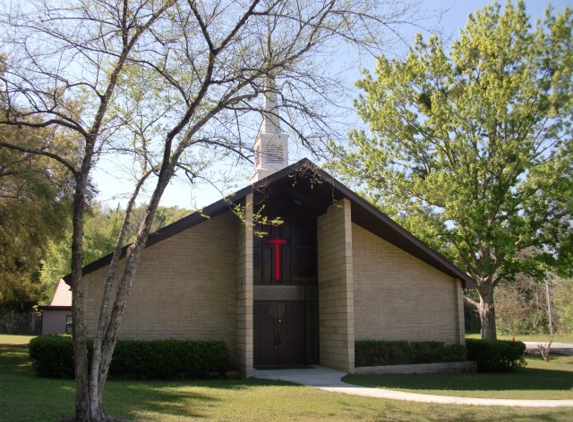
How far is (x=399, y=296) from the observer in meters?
19.0

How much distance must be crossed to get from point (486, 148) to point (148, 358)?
14.9 metres

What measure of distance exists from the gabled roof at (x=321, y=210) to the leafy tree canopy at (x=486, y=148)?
8.57ft

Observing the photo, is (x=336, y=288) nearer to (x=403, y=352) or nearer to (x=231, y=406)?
(x=403, y=352)

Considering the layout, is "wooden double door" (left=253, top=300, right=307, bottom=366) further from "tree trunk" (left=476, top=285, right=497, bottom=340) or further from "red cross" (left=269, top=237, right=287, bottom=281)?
"tree trunk" (left=476, top=285, right=497, bottom=340)

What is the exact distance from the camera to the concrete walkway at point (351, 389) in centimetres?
1162

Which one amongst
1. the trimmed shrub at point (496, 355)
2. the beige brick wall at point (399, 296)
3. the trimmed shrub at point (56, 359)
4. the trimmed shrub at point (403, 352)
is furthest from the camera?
the beige brick wall at point (399, 296)

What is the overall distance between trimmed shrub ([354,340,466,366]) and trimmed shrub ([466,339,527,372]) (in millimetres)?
588

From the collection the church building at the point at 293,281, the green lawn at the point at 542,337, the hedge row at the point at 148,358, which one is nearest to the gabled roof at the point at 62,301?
the church building at the point at 293,281

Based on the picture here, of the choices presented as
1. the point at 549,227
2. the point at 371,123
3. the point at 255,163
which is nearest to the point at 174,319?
the point at 255,163

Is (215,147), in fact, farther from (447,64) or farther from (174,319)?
(447,64)

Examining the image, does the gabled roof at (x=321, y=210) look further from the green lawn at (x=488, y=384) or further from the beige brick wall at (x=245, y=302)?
the green lawn at (x=488, y=384)

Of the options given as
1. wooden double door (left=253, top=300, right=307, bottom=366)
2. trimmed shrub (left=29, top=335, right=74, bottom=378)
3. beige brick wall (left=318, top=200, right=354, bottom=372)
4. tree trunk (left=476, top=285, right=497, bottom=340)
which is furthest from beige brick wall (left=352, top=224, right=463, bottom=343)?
trimmed shrub (left=29, top=335, right=74, bottom=378)

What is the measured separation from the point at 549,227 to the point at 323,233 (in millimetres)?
9018

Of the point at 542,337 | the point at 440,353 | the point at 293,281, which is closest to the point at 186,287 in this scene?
the point at 293,281
